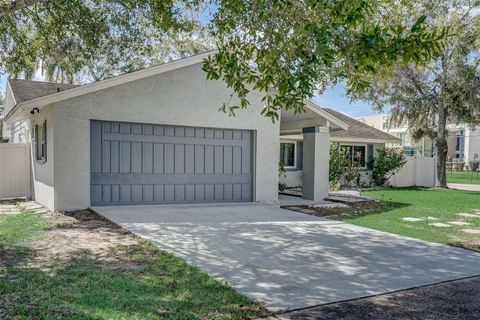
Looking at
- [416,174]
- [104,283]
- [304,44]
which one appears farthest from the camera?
[416,174]

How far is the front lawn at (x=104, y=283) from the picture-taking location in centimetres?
414

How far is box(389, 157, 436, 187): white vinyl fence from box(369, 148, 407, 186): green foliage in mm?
798

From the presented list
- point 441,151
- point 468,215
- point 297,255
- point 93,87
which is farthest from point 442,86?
point 297,255

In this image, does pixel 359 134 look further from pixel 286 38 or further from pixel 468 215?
pixel 286 38

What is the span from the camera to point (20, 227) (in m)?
8.72

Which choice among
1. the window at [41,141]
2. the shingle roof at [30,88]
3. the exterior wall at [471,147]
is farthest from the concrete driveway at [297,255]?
the exterior wall at [471,147]

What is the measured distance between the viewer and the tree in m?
20.7

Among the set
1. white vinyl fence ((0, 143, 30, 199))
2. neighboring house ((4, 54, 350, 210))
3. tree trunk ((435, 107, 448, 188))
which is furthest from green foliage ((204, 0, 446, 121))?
tree trunk ((435, 107, 448, 188))

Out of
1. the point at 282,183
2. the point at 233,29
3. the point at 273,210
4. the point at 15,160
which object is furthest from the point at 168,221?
the point at 282,183

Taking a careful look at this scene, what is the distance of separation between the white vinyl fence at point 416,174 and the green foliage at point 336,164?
484 centimetres

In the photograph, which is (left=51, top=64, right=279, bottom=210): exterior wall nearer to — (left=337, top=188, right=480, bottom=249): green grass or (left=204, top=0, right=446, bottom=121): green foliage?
(left=337, top=188, right=480, bottom=249): green grass

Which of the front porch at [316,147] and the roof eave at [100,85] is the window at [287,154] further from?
the roof eave at [100,85]

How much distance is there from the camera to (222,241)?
7566mm

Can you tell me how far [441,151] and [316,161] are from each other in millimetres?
13333
